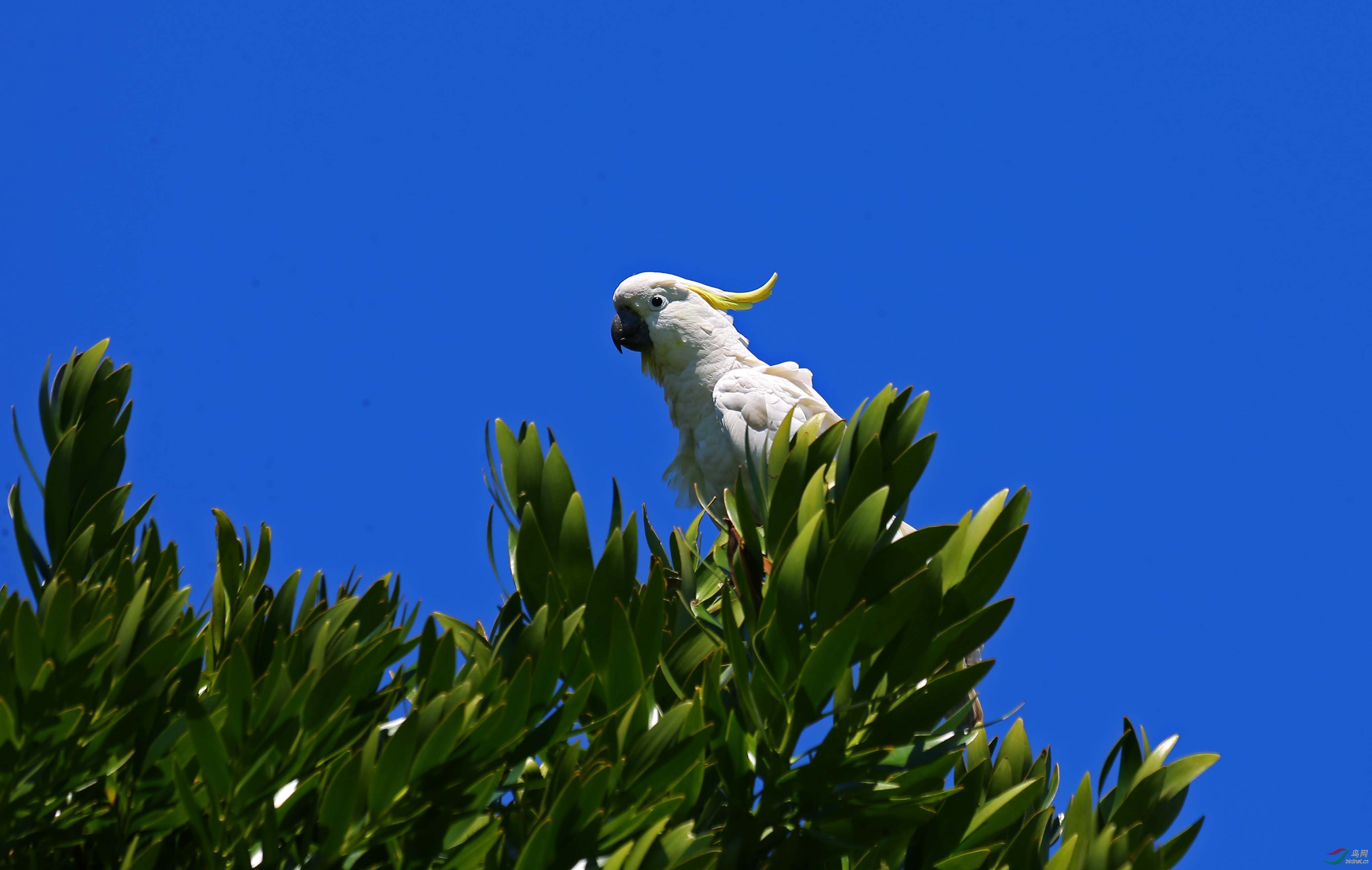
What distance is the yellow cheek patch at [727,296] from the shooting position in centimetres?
541

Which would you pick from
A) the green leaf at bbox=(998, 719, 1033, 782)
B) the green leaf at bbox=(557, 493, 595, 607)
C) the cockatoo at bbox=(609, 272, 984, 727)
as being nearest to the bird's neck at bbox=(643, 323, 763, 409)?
the cockatoo at bbox=(609, 272, 984, 727)

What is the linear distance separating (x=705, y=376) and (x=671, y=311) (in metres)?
0.37

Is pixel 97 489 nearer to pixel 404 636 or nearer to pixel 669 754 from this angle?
pixel 404 636

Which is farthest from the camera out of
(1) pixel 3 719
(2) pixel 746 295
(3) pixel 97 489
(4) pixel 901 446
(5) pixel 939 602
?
(2) pixel 746 295

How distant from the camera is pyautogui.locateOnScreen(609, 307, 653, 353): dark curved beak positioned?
5.52 m

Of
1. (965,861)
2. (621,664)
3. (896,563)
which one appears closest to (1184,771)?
(965,861)

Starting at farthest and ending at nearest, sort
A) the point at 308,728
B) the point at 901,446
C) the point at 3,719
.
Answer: the point at 901,446 → the point at 308,728 → the point at 3,719

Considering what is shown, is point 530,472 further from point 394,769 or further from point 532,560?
point 394,769

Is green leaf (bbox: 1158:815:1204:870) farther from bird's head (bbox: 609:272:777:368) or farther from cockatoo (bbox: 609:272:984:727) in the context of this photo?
bird's head (bbox: 609:272:777:368)

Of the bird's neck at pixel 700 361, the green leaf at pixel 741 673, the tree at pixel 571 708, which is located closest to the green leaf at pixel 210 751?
the tree at pixel 571 708

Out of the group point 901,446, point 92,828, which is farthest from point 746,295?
point 92,828

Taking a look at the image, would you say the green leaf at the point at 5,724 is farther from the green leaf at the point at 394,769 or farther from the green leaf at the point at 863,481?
the green leaf at the point at 863,481

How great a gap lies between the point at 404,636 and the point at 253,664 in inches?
12.6

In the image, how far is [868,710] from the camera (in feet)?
7.70
